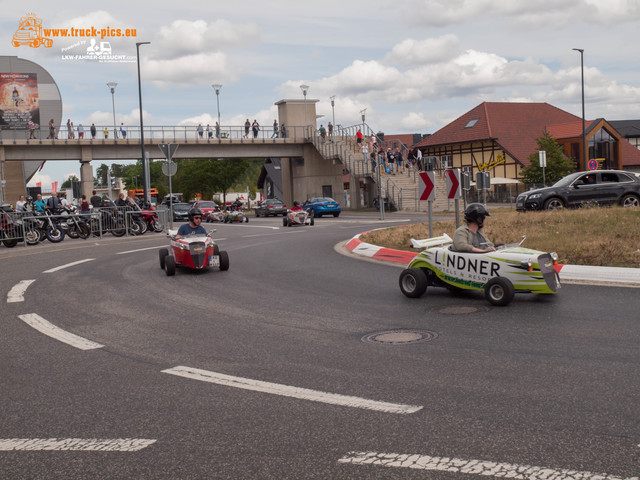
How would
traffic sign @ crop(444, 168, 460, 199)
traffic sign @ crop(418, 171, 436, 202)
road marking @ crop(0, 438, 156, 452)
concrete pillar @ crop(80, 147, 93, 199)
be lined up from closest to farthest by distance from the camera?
1. road marking @ crop(0, 438, 156, 452)
2. traffic sign @ crop(444, 168, 460, 199)
3. traffic sign @ crop(418, 171, 436, 202)
4. concrete pillar @ crop(80, 147, 93, 199)

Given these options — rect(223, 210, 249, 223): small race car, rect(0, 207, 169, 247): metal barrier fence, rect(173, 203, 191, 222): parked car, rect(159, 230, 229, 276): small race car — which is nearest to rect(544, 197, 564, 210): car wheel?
rect(159, 230, 229, 276): small race car

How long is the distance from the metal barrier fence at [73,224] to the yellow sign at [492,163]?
3387 cm

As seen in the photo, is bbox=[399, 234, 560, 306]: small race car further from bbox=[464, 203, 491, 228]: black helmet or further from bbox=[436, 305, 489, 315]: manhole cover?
bbox=[464, 203, 491, 228]: black helmet

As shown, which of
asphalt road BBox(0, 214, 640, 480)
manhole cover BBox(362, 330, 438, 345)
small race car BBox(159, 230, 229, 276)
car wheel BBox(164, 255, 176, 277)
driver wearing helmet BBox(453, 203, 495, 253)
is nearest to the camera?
asphalt road BBox(0, 214, 640, 480)

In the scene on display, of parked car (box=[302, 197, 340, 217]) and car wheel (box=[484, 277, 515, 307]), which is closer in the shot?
car wheel (box=[484, 277, 515, 307])

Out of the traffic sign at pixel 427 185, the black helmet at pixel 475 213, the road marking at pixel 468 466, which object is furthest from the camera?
the traffic sign at pixel 427 185

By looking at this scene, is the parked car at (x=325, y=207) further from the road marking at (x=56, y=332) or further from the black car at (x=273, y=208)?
the road marking at (x=56, y=332)

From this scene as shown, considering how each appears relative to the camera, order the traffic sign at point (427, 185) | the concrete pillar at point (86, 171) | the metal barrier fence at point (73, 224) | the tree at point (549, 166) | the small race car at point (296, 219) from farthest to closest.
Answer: the concrete pillar at point (86, 171), the tree at point (549, 166), the small race car at point (296, 219), the metal barrier fence at point (73, 224), the traffic sign at point (427, 185)

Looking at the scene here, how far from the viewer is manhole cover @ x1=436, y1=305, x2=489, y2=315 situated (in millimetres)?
9039

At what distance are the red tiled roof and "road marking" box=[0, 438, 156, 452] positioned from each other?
186ft

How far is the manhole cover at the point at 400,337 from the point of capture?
743 cm

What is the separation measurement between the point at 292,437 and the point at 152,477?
932 millimetres

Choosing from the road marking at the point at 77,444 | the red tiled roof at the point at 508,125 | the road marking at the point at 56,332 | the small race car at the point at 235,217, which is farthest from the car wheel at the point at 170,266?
the red tiled roof at the point at 508,125

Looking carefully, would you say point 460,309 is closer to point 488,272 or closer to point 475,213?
point 488,272
